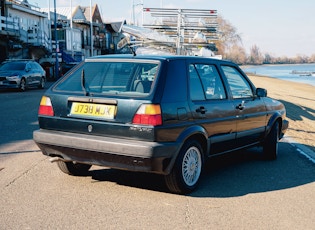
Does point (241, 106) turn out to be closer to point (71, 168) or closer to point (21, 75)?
point (71, 168)

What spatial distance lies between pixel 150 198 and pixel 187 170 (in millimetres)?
590

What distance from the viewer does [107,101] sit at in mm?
5184

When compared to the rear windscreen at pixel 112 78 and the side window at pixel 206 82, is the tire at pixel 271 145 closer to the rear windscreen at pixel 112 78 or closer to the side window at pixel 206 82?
the side window at pixel 206 82

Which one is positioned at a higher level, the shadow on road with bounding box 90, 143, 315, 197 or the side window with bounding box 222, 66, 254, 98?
the side window with bounding box 222, 66, 254, 98

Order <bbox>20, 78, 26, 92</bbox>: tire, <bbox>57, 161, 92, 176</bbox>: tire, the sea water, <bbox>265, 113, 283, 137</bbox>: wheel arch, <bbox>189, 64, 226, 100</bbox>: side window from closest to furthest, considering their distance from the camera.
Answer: <bbox>189, 64, 226, 100</bbox>: side window
<bbox>57, 161, 92, 176</bbox>: tire
<bbox>265, 113, 283, 137</bbox>: wheel arch
<bbox>20, 78, 26, 92</bbox>: tire
the sea water

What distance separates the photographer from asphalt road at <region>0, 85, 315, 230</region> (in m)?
4.49

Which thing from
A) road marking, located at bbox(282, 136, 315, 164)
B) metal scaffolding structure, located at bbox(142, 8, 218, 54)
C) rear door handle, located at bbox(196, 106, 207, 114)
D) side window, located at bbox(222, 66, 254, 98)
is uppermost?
metal scaffolding structure, located at bbox(142, 8, 218, 54)

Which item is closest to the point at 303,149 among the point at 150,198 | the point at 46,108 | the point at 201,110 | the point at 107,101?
the point at 201,110

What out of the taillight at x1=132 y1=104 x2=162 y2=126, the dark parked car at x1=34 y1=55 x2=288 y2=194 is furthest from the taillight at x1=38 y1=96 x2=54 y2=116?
the taillight at x1=132 y1=104 x2=162 y2=126

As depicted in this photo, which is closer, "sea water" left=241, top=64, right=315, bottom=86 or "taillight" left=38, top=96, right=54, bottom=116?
"taillight" left=38, top=96, right=54, bottom=116

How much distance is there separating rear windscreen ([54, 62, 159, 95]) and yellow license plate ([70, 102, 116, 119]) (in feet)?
0.66

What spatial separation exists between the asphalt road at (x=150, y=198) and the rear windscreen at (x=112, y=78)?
1229mm

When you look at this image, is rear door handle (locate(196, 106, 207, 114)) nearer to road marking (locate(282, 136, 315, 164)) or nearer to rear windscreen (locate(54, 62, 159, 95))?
rear windscreen (locate(54, 62, 159, 95))

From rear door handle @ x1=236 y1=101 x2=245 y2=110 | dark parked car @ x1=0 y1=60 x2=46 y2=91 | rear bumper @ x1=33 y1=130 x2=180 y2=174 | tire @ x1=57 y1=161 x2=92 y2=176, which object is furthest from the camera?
dark parked car @ x1=0 y1=60 x2=46 y2=91
